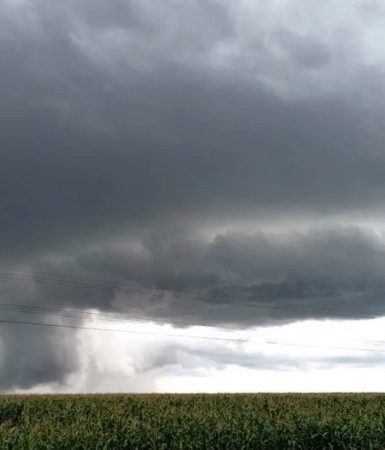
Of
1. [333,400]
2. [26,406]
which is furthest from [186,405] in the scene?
[333,400]

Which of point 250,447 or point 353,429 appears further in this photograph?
point 353,429

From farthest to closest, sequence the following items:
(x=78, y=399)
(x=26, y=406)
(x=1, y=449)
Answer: (x=78, y=399) → (x=26, y=406) → (x=1, y=449)

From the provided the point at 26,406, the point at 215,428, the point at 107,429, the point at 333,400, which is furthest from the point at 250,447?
the point at 333,400

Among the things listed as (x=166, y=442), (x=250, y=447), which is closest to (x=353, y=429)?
(x=250, y=447)

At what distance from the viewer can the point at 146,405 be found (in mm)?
39625

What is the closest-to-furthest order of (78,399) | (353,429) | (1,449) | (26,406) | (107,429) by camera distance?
(1,449), (107,429), (353,429), (26,406), (78,399)

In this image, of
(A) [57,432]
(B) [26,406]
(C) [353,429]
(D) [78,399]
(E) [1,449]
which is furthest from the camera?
(D) [78,399]

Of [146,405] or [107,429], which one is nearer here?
[107,429]

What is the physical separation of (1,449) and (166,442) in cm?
620

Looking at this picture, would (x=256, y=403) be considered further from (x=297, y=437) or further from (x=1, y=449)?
(x=1, y=449)

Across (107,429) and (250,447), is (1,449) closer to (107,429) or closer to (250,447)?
(107,429)

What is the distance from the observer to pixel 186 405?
41188 mm

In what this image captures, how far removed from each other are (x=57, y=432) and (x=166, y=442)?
413cm

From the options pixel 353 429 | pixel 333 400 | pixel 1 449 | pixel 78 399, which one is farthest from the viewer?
pixel 333 400
